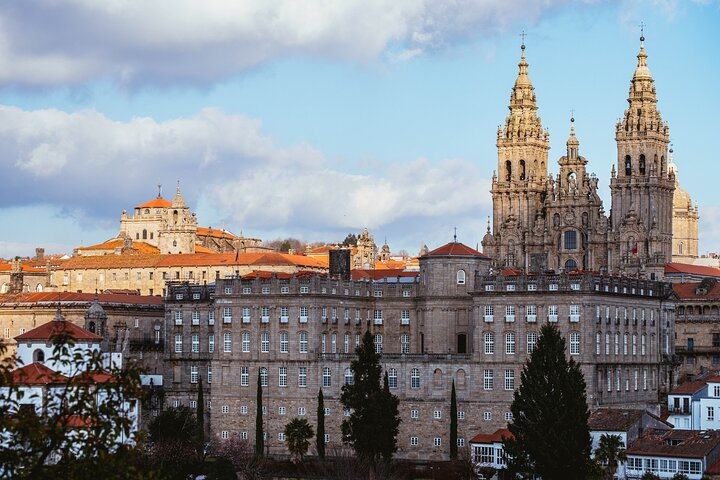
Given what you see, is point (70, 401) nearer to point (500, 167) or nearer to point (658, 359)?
point (658, 359)

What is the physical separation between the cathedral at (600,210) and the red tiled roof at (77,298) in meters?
40.7

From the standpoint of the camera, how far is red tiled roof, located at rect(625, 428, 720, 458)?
94.9 metres

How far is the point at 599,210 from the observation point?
166 metres

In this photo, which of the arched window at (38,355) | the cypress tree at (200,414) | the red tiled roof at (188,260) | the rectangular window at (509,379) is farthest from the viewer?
Answer: the red tiled roof at (188,260)

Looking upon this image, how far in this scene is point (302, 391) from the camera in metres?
115

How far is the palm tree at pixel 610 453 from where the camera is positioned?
95.8m

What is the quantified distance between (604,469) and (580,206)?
A: 244ft

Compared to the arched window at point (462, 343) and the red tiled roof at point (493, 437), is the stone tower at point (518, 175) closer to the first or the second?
the arched window at point (462, 343)

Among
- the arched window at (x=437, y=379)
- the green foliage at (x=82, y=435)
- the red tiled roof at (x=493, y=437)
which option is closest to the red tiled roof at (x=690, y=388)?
the red tiled roof at (x=493, y=437)

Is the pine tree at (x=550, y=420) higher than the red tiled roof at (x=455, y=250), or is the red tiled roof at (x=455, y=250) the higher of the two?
the red tiled roof at (x=455, y=250)

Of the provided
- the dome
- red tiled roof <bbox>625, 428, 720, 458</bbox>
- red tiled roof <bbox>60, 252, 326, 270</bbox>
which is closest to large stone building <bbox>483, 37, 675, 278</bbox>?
red tiled roof <bbox>60, 252, 326, 270</bbox>

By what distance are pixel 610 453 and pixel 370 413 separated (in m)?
15.3

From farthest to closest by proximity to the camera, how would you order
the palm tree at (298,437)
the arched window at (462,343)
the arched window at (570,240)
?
1. the arched window at (570,240)
2. the arched window at (462,343)
3. the palm tree at (298,437)

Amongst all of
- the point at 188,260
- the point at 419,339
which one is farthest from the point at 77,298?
the point at 188,260
